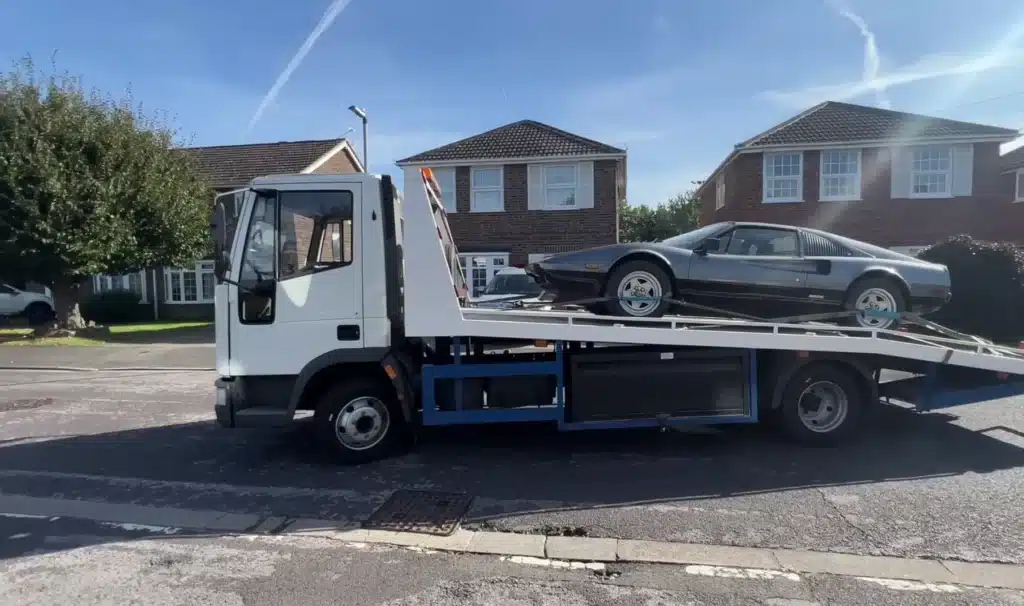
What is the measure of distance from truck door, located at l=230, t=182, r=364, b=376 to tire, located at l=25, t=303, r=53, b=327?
21.1 m

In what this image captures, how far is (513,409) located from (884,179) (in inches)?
686

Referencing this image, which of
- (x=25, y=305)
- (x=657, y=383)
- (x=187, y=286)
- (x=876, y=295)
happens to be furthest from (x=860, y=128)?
(x=25, y=305)

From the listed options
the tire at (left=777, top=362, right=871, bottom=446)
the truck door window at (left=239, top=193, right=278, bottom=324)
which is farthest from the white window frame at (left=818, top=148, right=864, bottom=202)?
the truck door window at (left=239, top=193, right=278, bottom=324)

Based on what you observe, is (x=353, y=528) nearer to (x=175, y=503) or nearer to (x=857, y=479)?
(x=175, y=503)

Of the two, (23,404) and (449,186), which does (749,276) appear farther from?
(449,186)

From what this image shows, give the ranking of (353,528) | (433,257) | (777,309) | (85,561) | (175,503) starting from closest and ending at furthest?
(85,561)
(353,528)
(175,503)
(433,257)
(777,309)

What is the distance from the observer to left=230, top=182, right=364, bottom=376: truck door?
5.47 meters

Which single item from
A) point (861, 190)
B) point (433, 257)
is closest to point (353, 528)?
point (433, 257)

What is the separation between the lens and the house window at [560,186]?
19188 mm

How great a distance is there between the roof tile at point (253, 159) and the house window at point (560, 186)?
10199 millimetres

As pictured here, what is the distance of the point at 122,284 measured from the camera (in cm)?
2441

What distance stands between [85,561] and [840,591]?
14.9 feet

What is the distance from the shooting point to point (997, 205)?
59.2 feet

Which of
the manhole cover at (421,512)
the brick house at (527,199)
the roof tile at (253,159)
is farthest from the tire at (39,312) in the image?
the manhole cover at (421,512)
